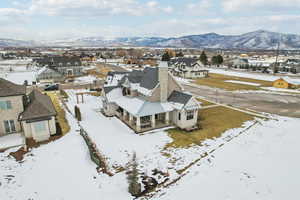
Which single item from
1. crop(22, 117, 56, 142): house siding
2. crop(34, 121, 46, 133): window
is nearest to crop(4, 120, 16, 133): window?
crop(22, 117, 56, 142): house siding

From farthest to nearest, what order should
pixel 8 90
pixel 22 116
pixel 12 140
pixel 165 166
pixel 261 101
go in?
pixel 261 101
pixel 8 90
pixel 12 140
pixel 22 116
pixel 165 166

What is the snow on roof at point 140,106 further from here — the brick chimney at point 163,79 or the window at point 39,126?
the window at point 39,126

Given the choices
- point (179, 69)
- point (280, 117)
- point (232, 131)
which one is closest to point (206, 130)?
point (232, 131)

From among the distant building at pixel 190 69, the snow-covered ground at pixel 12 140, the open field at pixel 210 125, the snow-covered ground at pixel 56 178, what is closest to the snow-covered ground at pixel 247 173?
the open field at pixel 210 125

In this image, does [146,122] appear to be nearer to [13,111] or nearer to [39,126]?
[39,126]

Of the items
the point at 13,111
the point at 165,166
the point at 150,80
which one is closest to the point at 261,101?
the point at 150,80

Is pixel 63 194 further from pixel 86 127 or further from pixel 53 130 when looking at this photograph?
pixel 86 127

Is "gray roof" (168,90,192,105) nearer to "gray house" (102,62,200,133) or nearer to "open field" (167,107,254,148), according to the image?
"gray house" (102,62,200,133)
